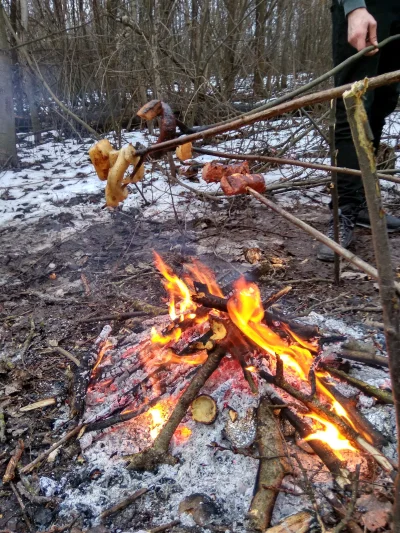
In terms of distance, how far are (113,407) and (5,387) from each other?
67 centimetres

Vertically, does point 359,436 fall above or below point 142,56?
below

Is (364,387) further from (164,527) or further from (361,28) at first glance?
(361,28)

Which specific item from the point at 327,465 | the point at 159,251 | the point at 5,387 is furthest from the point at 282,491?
the point at 159,251

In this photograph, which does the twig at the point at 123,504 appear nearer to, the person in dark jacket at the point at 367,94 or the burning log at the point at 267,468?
the burning log at the point at 267,468

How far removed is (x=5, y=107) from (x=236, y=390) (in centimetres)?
558

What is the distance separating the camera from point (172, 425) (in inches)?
68.4

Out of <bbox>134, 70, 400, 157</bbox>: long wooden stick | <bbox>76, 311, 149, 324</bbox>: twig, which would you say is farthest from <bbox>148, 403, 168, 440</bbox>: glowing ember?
<bbox>134, 70, 400, 157</bbox>: long wooden stick

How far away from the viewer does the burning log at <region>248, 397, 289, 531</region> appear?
144 cm

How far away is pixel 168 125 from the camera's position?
1.12 metres

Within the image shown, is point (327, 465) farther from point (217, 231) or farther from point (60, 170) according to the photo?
point (60, 170)

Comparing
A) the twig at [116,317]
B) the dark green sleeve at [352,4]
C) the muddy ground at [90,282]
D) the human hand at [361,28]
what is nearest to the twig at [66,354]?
the muddy ground at [90,282]

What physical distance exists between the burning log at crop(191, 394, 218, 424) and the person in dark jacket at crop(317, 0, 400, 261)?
1.91 metres

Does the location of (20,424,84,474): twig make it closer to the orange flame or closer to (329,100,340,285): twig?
the orange flame

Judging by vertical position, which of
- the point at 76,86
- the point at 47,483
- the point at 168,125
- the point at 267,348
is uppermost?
the point at 76,86
